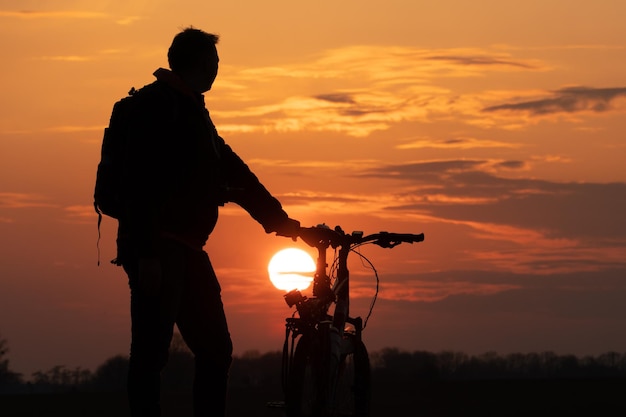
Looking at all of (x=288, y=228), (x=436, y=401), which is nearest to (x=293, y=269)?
(x=288, y=228)

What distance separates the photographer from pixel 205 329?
8.12 m

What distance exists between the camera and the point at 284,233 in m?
9.27

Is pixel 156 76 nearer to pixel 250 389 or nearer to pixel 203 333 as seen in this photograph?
pixel 203 333

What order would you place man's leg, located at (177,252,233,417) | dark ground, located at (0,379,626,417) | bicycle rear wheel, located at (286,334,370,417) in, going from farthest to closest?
1. dark ground, located at (0,379,626,417)
2. bicycle rear wheel, located at (286,334,370,417)
3. man's leg, located at (177,252,233,417)

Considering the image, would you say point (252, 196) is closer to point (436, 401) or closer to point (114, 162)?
point (114, 162)

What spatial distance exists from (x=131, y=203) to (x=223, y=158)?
39.6 inches

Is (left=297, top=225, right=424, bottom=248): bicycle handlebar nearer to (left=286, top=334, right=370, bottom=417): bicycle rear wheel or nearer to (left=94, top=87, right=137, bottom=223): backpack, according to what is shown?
(left=286, top=334, right=370, bottom=417): bicycle rear wheel

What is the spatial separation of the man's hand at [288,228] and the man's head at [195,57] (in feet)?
4.45

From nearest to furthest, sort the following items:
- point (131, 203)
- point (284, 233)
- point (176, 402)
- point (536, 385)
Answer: point (131, 203)
point (284, 233)
point (176, 402)
point (536, 385)

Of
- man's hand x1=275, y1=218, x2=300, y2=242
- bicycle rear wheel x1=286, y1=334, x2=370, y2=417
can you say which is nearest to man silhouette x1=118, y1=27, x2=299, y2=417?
bicycle rear wheel x1=286, y1=334, x2=370, y2=417

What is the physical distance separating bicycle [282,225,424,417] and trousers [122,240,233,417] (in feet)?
2.32

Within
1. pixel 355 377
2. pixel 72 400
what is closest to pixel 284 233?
pixel 355 377

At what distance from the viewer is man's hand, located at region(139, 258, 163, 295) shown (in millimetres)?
7688

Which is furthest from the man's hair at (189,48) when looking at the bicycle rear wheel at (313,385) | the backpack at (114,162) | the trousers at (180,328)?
the bicycle rear wheel at (313,385)
